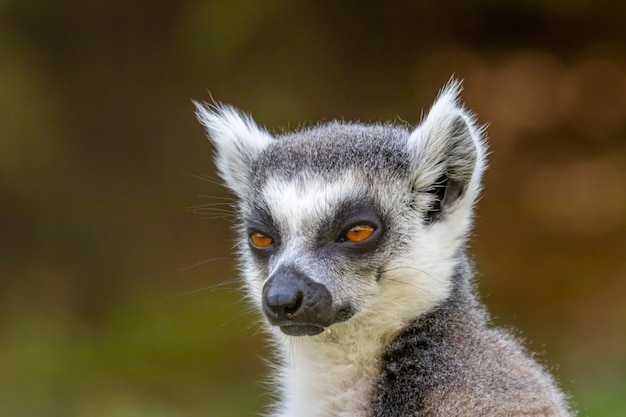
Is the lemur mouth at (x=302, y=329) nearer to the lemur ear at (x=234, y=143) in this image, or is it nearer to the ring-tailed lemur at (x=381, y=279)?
the ring-tailed lemur at (x=381, y=279)

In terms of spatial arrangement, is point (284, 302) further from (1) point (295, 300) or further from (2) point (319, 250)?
(2) point (319, 250)

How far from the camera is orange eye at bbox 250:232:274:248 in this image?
11.1 feet

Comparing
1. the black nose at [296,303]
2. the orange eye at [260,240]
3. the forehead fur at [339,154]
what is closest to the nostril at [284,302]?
the black nose at [296,303]

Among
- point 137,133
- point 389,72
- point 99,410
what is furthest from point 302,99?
point 99,410

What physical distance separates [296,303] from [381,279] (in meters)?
0.38

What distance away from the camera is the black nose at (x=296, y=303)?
117 inches

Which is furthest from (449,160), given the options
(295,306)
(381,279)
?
(295,306)

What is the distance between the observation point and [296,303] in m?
2.99

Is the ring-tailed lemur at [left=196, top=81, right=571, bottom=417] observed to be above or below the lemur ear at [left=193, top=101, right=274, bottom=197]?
below

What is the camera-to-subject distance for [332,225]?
126 inches

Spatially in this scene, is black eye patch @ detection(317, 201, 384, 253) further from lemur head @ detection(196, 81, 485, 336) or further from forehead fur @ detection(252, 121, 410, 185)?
forehead fur @ detection(252, 121, 410, 185)

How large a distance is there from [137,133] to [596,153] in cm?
375

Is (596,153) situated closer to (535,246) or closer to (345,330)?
(535,246)

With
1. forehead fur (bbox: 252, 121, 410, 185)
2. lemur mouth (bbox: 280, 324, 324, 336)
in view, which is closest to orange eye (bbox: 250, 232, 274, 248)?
forehead fur (bbox: 252, 121, 410, 185)
